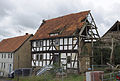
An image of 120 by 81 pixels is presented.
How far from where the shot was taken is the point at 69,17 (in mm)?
29891

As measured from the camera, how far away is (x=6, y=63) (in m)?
36.8

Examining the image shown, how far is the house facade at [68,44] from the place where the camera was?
961 inches

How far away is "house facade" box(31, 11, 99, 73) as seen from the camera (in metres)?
24.4

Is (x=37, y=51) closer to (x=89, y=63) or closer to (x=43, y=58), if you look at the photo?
(x=43, y=58)

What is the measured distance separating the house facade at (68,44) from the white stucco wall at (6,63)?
7005 mm

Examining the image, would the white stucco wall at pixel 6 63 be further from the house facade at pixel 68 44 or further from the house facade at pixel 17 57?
the house facade at pixel 68 44

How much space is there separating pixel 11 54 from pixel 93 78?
2349cm

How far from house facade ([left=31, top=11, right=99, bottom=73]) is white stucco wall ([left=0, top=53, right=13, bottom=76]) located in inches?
276

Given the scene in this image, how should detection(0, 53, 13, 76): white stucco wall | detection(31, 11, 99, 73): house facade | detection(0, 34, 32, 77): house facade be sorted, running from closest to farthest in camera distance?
detection(31, 11, 99, 73): house facade
detection(0, 34, 32, 77): house facade
detection(0, 53, 13, 76): white stucco wall

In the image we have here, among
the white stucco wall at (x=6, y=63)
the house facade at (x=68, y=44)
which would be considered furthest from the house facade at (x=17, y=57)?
the house facade at (x=68, y=44)

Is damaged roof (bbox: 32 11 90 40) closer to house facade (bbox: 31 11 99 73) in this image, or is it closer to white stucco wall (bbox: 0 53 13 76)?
house facade (bbox: 31 11 99 73)

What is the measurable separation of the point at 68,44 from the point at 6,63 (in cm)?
1809

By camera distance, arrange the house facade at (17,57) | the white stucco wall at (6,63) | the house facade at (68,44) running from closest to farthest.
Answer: the house facade at (68,44)
the house facade at (17,57)
the white stucco wall at (6,63)

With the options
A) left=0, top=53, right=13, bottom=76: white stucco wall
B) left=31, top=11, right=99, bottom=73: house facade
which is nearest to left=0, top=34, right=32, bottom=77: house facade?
left=0, top=53, right=13, bottom=76: white stucco wall
